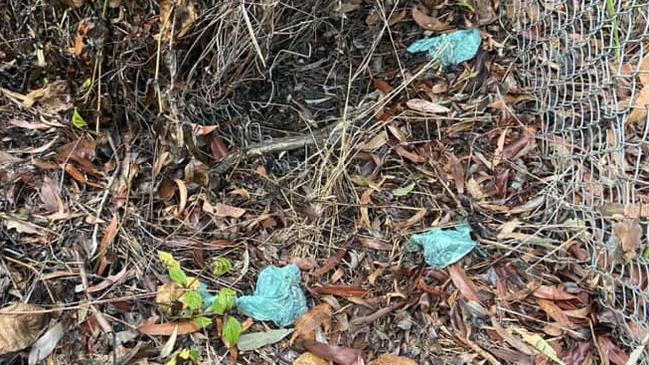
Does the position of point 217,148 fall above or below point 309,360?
above

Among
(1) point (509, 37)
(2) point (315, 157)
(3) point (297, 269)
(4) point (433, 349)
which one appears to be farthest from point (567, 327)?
(1) point (509, 37)

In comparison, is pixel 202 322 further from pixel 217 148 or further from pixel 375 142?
pixel 375 142

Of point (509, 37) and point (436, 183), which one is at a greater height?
point (509, 37)

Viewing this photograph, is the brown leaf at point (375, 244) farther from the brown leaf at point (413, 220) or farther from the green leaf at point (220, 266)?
the green leaf at point (220, 266)

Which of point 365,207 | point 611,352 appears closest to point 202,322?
point 365,207

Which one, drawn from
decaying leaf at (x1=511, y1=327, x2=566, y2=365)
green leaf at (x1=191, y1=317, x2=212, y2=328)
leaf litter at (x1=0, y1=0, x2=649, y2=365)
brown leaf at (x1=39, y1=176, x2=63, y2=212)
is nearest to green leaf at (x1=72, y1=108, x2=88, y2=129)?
leaf litter at (x1=0, y1=0, x2=649, y2=365)

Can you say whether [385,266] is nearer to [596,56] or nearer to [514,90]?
[514,90]

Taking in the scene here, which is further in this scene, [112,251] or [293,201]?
[293,201]
